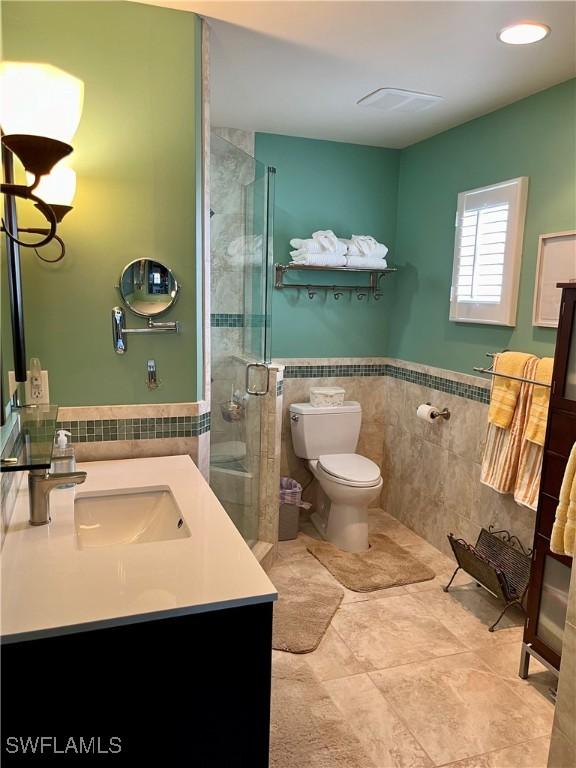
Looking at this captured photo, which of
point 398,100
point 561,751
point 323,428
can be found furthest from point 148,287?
point 561,751

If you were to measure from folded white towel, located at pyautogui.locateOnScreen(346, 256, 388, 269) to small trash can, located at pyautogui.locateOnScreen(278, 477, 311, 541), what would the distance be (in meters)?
1.43

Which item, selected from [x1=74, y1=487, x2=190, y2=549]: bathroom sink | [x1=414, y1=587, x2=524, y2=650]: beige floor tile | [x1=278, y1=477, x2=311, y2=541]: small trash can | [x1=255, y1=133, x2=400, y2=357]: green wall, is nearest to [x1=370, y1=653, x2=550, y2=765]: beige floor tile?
[x1=414, y1=587, x2=524, y2=650]: beige floor tile

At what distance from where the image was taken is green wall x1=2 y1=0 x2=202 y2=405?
6.20ft

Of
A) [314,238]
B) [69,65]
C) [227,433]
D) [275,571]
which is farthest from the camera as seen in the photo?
[314,238]

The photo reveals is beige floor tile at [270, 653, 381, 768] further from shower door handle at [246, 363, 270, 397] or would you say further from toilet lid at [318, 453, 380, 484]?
shower door handle at [246, 363, 270, 397]

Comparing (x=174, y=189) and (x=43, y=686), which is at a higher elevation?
(x=174, y=189)

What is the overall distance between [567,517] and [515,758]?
0.83m

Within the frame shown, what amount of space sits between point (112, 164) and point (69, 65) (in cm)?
34

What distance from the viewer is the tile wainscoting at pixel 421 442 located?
300 centimetres

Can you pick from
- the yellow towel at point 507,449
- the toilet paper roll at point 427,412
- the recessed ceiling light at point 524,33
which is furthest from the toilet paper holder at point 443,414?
the recessed ceiling light at point 524,33

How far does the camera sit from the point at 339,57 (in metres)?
2.25

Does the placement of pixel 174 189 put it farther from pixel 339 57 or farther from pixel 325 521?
pixel 325 521

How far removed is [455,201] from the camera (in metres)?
3.15

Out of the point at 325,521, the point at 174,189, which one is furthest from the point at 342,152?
the point at 325,521
